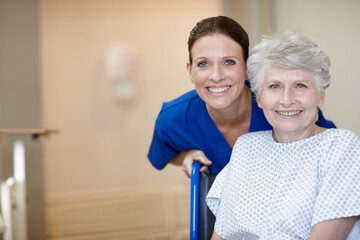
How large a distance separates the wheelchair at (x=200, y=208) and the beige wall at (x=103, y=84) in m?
2.67

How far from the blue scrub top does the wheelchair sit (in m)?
0.23

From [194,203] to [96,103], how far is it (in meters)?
2.75

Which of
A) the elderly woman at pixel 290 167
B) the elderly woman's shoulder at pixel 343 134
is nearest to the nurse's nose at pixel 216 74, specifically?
the elderly woman at pixel 290 167

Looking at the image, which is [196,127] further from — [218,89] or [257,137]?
[257,137]

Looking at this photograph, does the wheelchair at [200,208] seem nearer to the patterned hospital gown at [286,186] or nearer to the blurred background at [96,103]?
the patterned hospital gown at [286,186]

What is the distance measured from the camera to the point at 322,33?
2164 mm

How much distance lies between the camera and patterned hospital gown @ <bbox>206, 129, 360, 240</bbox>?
1.06m

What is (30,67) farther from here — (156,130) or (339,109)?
(339,109)

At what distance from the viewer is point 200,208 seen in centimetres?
136

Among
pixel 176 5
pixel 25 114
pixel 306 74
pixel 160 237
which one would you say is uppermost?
pixel 176 5

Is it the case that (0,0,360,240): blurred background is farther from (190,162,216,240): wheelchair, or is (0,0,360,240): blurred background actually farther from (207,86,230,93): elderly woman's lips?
(190,162,216,240): wheelchair

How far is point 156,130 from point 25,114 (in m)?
2.24

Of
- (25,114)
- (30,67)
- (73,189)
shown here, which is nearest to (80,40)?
(30,67)

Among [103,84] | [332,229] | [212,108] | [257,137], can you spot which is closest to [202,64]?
[212,108]
